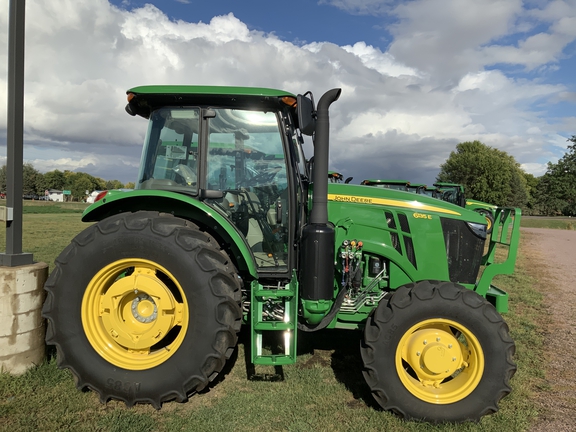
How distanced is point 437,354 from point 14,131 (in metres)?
3.82

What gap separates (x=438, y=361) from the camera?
2980 millimetres

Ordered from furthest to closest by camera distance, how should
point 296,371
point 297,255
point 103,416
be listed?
point 296,371
point 297,255
point 103,416

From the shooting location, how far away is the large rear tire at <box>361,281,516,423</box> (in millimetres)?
2910

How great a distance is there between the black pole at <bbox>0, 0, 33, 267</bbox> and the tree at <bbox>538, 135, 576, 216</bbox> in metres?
65.5

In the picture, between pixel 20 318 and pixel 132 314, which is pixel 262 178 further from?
pixel 20 318

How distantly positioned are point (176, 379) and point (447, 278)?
93.7 inches

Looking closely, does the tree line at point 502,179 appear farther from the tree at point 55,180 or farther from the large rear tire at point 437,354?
the tree at point 55,180

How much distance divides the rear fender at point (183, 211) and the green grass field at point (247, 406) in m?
0.98

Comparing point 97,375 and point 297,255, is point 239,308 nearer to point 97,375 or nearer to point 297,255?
point 297,255

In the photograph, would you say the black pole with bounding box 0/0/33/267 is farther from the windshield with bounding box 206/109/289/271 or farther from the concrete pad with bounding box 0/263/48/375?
the windshield with bounding box 206/109/289/271

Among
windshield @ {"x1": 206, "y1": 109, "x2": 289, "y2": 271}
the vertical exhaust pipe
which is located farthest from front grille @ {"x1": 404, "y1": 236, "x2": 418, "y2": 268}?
windshield @ {"x1": 206, "y1": 109, "x2": 289, "y2": 271}

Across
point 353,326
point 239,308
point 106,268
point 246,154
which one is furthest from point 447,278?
point 106,268

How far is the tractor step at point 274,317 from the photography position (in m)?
3.07

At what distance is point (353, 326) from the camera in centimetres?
346
